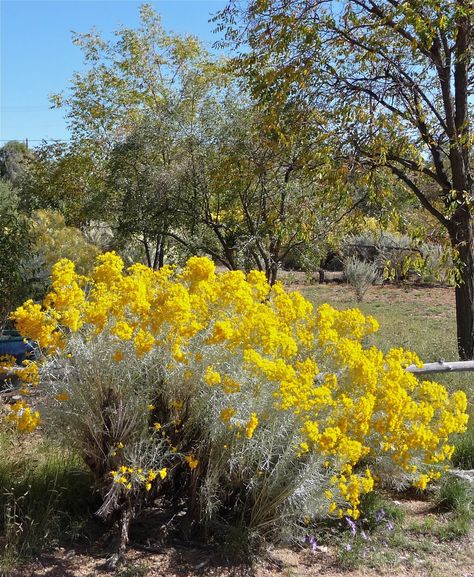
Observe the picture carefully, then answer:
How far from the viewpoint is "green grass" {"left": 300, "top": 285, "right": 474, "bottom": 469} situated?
7.08 metres

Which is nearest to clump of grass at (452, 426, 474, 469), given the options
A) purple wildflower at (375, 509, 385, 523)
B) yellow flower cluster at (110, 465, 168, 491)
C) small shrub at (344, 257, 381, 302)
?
purple wildflower at (375, 509, 385, 523)

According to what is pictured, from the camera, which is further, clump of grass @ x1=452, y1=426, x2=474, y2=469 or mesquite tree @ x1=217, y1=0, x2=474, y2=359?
mesquite tree @ x1=217, y1=0, x2=474, y2=359

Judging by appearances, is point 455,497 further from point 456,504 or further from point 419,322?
point 419,322

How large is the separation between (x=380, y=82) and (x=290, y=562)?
605 cm

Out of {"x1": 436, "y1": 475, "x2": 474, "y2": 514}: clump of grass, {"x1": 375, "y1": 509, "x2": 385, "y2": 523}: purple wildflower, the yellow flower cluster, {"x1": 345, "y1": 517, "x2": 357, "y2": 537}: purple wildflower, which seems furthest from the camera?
{"x1": 436, "y1": 475, "x2": 474, "y2": 514}: clump of grass

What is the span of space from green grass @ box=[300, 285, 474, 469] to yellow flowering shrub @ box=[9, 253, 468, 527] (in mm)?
1946

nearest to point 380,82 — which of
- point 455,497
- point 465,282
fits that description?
point 465,282

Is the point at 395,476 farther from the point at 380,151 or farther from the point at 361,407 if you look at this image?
the point at 380,151

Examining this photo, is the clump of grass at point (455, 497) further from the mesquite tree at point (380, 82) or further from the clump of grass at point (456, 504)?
the mesquite tree at point (380, 82)

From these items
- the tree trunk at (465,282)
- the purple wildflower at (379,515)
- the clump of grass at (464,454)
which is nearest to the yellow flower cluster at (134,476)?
the purple wildflower at (379,515)

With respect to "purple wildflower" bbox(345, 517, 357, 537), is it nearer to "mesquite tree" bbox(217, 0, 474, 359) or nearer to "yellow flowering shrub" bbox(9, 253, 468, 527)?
"yellow flowering shrub" bbox(9, 253, 468, 527)

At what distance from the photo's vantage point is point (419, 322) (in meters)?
13.9

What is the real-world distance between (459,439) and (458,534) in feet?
4.53

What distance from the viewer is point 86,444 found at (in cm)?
376
